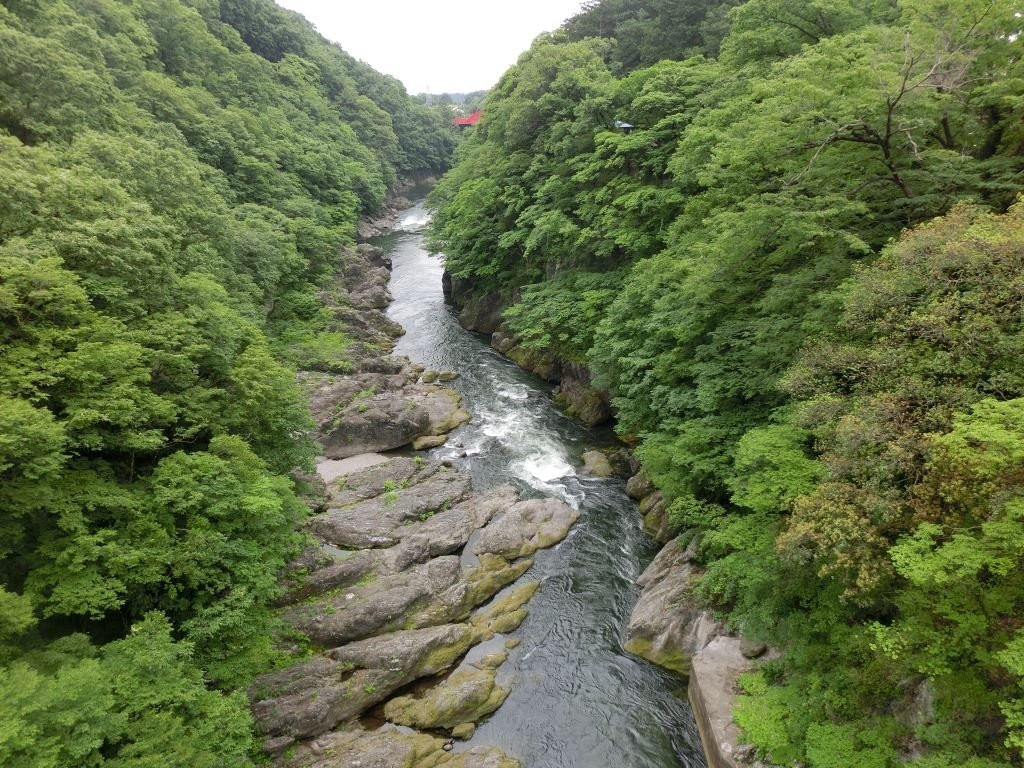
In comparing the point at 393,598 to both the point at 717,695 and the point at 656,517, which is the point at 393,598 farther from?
the point at 656,517

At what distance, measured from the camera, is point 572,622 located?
14.9 m

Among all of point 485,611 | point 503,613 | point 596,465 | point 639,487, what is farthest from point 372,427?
point 639,487

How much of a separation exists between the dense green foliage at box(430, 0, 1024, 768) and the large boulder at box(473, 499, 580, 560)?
174 inches

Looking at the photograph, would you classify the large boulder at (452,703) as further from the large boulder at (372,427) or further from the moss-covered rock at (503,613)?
the large boulder at (372,427)

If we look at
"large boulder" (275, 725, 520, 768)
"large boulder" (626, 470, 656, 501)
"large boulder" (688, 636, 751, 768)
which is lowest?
"large boulder" (275, 725, 520, 768)

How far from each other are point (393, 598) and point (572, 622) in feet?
17.4

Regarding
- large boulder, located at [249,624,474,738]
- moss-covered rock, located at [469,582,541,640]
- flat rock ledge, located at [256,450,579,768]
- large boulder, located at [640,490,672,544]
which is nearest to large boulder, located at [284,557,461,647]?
flat rock ledge, located at [256,450,579,768]

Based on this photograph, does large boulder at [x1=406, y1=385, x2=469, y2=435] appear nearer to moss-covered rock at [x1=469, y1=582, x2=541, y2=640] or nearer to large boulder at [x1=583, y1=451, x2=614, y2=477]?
large boulder at [x1=583, y1=451, x2=614, y2=477]

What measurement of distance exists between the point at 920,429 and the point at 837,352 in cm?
251

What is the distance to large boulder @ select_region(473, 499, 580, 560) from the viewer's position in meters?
17.3

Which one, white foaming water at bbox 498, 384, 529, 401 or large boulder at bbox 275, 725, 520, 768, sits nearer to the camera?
large boulder at bbox 275, 725, 520, 768

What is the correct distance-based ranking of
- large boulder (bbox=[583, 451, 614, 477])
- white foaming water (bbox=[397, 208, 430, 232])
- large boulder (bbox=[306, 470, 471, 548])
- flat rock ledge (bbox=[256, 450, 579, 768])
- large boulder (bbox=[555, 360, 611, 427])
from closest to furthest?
flat rock ledge (bbox=[256, 450, 579, 768]) < large boulder (bbox=[306, 470, 471, 548]) < large boulder (bbox=[583, 451, 614, 477]) < large boulder (bbox=[555, 360, 611, 427]) < white foaming water (bbox=[397, 208, 430, 232])

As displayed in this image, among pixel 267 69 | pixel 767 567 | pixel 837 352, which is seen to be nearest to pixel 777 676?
pixel 767 567

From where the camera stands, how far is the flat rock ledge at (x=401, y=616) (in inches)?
448
